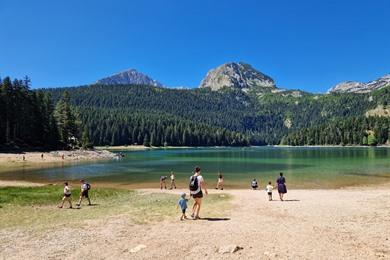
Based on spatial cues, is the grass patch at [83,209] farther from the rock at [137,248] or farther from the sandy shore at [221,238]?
the rock at [137,248]

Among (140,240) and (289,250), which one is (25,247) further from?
(289,250)

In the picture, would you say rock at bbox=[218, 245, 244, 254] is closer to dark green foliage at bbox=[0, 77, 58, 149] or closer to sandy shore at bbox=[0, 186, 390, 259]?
sandy shore at bbox=[0, 186, 390, 259]

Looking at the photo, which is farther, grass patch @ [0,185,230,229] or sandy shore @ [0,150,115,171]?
sandy shore @ [0,150,115,171]

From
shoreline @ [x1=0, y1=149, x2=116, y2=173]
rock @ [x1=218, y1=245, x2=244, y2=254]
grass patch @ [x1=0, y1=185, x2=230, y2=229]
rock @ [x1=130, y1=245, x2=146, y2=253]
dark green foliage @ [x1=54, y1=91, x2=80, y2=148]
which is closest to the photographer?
rock @ [x1=218, y1=245, x2=244, y2=254]

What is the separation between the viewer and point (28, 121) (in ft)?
357

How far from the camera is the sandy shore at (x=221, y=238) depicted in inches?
612

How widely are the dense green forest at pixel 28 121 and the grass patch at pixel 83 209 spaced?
2857 inches

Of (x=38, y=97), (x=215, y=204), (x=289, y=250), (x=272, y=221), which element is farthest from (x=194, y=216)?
(x=38, y=97)

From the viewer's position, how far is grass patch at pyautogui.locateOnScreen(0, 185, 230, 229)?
23422mm

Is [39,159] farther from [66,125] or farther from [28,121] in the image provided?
[66,125]

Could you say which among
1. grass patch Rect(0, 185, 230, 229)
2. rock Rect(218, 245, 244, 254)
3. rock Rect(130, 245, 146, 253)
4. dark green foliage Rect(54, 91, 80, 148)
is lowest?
grass patch Rect(0, 185, 230, 229)

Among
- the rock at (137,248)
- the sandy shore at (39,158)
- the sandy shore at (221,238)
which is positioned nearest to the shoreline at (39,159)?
the sandy shore at (39,158)

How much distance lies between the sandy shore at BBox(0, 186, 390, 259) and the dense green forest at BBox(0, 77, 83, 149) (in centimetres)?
8912

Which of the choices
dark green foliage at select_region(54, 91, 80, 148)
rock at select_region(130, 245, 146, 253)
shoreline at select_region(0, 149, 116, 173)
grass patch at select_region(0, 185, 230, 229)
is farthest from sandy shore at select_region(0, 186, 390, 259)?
dark green foliage at select_region(54, 91, 80, 148)
